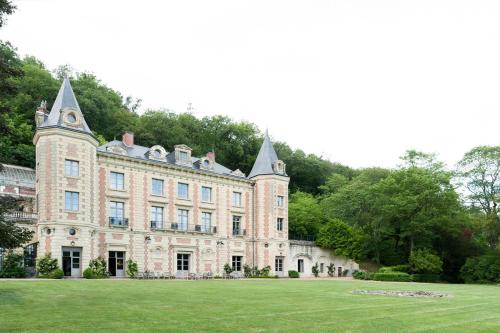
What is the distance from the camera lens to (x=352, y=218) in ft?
177

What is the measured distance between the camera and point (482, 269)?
46.6 m

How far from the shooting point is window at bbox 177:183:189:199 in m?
42.7

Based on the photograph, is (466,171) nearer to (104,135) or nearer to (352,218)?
(352,218)

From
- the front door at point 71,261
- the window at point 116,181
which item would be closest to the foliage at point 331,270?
the window at point 116,181

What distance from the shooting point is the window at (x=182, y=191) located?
42.7 meters

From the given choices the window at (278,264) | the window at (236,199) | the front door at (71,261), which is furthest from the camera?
the window at (278,264)

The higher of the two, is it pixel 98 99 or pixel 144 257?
pixel 98 99

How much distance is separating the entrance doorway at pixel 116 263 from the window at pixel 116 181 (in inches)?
192

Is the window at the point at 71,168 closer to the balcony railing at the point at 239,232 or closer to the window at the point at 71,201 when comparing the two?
the window at the point at 71,201

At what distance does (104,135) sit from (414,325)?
166ft

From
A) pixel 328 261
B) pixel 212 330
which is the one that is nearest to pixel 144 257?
pixel 328 261

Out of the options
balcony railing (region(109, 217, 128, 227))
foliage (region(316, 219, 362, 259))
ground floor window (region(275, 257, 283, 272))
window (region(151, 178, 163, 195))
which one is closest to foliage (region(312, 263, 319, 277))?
foliage (region(316, 219, 362, 259))

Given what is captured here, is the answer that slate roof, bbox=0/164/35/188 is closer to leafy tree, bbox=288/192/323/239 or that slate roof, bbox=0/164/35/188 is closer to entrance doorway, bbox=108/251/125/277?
entrance doorway, bbox=108/251/125/277

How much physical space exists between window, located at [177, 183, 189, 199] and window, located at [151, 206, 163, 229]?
2190mm
